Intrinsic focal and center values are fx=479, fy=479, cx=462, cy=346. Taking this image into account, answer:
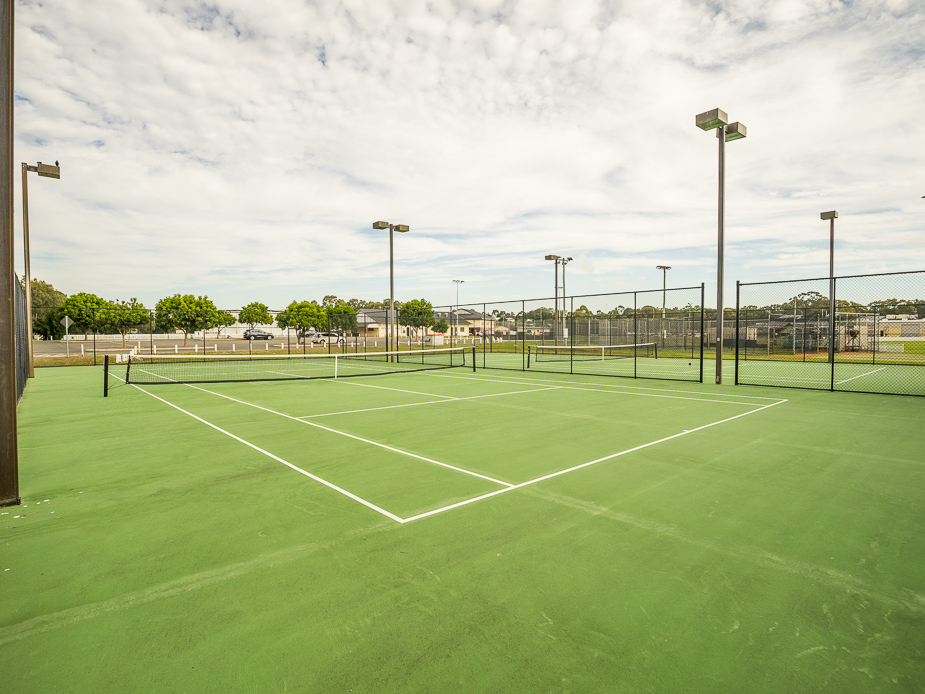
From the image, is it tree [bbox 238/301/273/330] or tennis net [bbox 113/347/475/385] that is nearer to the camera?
tennis net [bbox 113/347/475/385]

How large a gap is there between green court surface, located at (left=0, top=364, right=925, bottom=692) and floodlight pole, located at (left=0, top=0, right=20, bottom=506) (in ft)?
1.28

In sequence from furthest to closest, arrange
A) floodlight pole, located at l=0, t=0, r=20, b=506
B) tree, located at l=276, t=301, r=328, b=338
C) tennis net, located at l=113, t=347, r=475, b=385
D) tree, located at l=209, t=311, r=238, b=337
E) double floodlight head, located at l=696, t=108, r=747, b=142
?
1. tree, located at l=276, t=301, r=328, b=338
2. tree, located at l=209, t=311, r=238, b=337
3. tennis net, located at l=113, t=347, r=475, b=385
4. double floodlight head, located at l=696, t=108, r=747, b=142
5. floodlight pole, located at l=0, t=0, r=20, b=506

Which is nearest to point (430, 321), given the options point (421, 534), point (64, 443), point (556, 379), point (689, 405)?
point (556, 379)

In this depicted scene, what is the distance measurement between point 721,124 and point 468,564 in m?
15.4

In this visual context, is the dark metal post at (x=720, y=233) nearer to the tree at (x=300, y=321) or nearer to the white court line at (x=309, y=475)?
the white court line at (x=309, y=475)

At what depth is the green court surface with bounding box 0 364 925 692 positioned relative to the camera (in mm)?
2471

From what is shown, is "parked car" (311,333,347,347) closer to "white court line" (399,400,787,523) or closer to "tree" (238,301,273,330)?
"tree" (238,301,273,330)

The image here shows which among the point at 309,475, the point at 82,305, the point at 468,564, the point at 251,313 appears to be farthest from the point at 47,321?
the point at 468,564

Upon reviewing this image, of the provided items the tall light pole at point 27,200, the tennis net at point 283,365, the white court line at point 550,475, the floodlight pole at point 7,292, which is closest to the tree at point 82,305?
the tennis net at point 283,365

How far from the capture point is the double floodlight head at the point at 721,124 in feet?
45.2

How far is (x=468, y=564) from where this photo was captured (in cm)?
354

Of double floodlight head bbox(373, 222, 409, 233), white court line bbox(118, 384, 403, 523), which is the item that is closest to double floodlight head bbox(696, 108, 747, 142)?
white court line bbox(118, 384, 403, 523)

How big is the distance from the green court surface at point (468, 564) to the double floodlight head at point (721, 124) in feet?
32.8

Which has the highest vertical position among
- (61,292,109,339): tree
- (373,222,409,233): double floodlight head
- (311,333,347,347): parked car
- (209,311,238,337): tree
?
(373,222,409,233): double floodlight head
